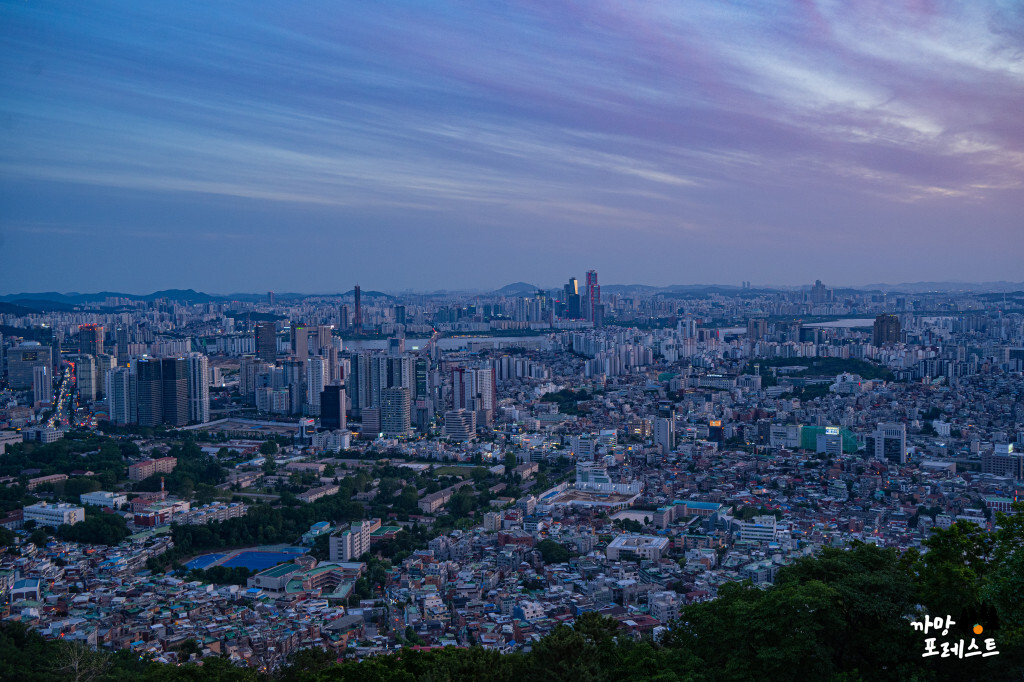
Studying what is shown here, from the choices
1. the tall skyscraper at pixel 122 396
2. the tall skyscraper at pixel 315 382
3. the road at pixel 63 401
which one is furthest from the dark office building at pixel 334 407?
the road at pixel 63 401

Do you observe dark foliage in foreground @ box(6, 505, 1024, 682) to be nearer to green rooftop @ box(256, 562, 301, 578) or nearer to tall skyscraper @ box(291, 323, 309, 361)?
green rooftop @ box(256, 562, 301, 578)

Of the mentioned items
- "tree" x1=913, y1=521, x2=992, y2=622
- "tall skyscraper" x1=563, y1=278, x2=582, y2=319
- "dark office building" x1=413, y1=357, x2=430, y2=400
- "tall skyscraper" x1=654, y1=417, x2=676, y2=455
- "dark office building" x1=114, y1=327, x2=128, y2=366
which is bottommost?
"tall skyscraper" x1=654, y1=417, x2=676, y2=455

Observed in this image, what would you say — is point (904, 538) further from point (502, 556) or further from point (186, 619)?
point (186, 619)

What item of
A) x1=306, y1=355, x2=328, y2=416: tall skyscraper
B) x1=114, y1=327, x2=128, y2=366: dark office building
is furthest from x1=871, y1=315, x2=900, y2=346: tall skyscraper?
x1=114, y1=327, x2=128, y2=366: dark office building

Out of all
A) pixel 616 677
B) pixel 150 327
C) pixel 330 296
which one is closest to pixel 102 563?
pixel 616 677

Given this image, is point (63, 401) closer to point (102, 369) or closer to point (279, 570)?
point (102, 369)

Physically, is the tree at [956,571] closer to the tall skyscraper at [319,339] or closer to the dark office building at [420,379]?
the dark office building at [420,379]
